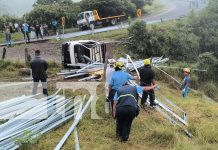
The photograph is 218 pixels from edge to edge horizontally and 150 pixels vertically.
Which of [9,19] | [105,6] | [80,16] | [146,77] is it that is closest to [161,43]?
[80,16]

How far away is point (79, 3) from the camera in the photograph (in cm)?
4294

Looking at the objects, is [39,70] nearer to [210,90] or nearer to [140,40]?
[210,90]

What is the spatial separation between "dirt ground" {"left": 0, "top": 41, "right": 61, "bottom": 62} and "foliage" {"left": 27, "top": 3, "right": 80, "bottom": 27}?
7664 mm

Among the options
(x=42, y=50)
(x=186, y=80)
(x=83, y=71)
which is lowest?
(x=186, y=80)

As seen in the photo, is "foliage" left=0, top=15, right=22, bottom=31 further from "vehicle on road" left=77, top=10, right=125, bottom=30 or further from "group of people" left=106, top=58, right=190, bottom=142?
"group of people" left=106, top=58, right=190, bottom=142

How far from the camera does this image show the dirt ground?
24719 mm

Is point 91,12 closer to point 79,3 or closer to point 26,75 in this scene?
point 79,3

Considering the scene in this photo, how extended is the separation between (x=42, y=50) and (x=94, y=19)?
13442mm

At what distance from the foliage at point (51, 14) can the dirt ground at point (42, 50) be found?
7.66m

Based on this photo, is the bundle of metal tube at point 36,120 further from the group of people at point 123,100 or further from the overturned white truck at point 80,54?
the overturned white truck at point 80,54

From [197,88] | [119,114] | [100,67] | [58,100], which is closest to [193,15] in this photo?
[197,88]

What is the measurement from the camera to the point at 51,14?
36844mm

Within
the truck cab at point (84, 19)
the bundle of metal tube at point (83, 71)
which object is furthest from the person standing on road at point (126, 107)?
the truck cab at point (84, 19)

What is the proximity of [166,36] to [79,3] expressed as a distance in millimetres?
17566
